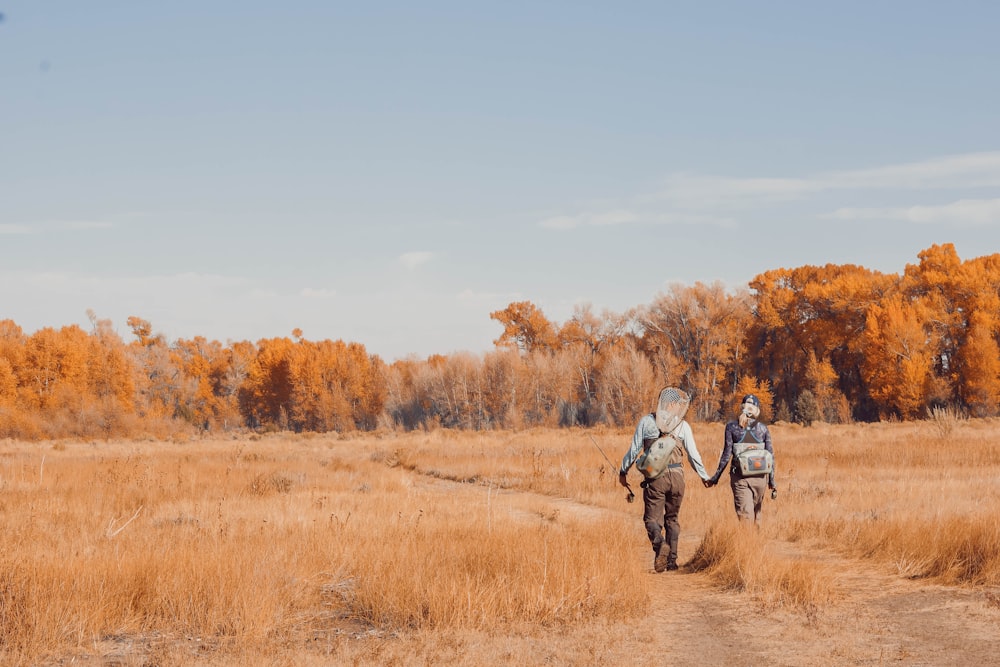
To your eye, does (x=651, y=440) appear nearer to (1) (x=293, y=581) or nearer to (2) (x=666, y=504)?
(2) (x=666, y=504)

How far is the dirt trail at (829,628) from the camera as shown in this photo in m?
6.21

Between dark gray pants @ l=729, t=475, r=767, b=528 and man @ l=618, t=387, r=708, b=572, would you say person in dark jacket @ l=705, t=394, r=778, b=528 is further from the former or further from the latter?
man @ l=618, t=387, r=708, b=572

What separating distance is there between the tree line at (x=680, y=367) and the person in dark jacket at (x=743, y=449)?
51.3 meters

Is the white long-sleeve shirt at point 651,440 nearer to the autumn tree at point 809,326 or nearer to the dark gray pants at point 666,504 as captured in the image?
the dark gray pants at point 666,504

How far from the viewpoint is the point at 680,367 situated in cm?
6906

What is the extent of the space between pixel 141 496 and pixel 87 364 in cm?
6867

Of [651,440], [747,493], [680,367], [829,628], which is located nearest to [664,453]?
[651,440]

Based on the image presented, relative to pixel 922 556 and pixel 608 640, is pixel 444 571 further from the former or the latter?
pixel 922 556

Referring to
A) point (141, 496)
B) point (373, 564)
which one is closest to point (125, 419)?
point (141, 496)

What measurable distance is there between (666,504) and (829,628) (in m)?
2.70

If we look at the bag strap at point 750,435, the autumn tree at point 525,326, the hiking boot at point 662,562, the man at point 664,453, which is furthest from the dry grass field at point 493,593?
the autumn tree at point 525,326

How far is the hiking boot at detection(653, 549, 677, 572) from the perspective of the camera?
9.48 m

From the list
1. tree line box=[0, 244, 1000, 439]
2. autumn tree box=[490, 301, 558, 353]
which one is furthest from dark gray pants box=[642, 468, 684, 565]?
autumn tree box=[490, 301, 558, 353]

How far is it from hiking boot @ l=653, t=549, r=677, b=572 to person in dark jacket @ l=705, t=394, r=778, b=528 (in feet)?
3.15
